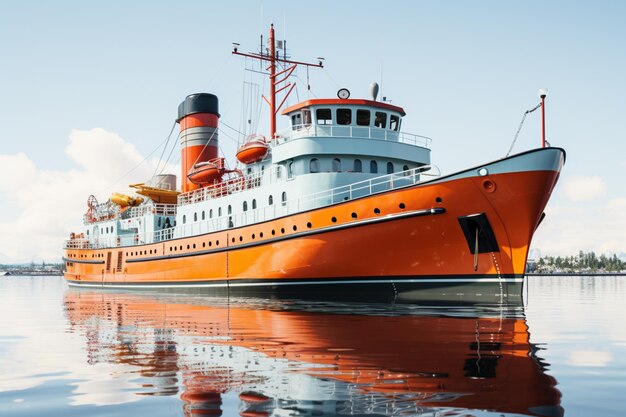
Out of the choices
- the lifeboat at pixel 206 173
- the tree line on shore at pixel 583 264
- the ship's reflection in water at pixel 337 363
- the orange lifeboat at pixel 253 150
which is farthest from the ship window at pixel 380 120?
the tree line on shore at pixel 583 264

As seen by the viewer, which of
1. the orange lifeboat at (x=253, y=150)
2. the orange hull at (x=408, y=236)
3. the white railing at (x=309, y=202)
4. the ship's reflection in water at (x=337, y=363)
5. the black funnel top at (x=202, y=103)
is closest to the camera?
the ship's reflection in water at (x=337, y=363)

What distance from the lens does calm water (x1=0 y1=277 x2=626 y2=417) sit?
204 inches

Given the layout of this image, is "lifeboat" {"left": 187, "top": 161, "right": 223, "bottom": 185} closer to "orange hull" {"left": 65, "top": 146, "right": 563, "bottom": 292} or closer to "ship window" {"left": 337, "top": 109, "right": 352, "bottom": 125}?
"orange hull" {"left": 65, "top": 146, "right": 563, "bottom": 292}

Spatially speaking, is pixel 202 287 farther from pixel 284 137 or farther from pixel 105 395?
pixel 105 395

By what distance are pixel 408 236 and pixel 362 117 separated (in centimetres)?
689

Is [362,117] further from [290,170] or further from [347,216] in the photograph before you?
[347,216]

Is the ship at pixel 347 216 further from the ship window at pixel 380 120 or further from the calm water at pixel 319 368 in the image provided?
the calm water at pixel 319 368

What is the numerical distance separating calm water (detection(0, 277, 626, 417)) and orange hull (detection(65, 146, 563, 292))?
411 cm

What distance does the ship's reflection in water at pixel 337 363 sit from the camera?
204 inches

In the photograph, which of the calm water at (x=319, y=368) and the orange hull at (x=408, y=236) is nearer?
the calm water at (x=319, y=368)

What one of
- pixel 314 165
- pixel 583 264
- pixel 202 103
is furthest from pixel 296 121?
pixel 583 264

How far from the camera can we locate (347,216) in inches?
726

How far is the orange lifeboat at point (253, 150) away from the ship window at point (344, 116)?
3572mm

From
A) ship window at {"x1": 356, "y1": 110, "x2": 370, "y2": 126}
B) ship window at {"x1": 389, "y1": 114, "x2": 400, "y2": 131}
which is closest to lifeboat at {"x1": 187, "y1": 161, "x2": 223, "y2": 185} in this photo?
ship window at {"x1": 356, "y1": 110, "x2": 370, "y2": 126}
